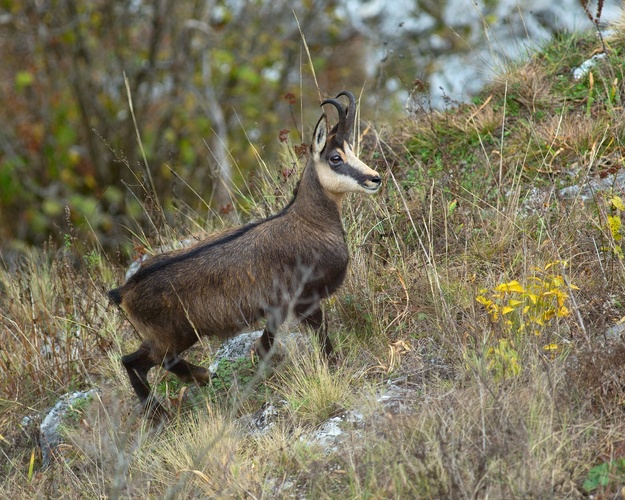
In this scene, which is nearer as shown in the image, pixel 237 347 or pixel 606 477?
pixel 606 477

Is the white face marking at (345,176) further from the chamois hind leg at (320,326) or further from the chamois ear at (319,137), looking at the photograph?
the chamois hind leg at (320,326)

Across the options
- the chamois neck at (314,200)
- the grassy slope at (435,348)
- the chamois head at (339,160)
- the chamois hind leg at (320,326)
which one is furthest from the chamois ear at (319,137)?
the chamois hind leg at (320,326)

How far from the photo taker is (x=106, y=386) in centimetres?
599

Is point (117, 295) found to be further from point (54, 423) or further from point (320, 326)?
point (320, 326)

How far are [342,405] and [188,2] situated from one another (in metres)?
10.1

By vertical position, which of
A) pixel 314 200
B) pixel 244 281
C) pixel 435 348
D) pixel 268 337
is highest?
pixel 314 200

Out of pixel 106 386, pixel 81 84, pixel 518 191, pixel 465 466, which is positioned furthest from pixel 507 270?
pixel 81 84

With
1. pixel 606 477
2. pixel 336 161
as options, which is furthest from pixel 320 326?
pixel 606 477

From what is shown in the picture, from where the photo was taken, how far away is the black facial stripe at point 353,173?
5.50 m

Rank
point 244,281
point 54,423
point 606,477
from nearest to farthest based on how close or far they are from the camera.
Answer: point 606,477, point 244,281, point 54,423

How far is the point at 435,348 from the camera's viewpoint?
5246 mm

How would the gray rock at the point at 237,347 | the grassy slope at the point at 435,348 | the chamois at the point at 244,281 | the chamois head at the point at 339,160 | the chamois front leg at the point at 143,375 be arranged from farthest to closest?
the gray rock at the point at 237,347 → the chamois head at the point at 339,160 → the chamois front leg at the point at 143,375 → the chamois at the point at 244,281 → the grassy slope at the point at 435,348

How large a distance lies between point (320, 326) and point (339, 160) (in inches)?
42.3

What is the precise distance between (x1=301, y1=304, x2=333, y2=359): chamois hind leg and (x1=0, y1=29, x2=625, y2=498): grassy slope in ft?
0.42
